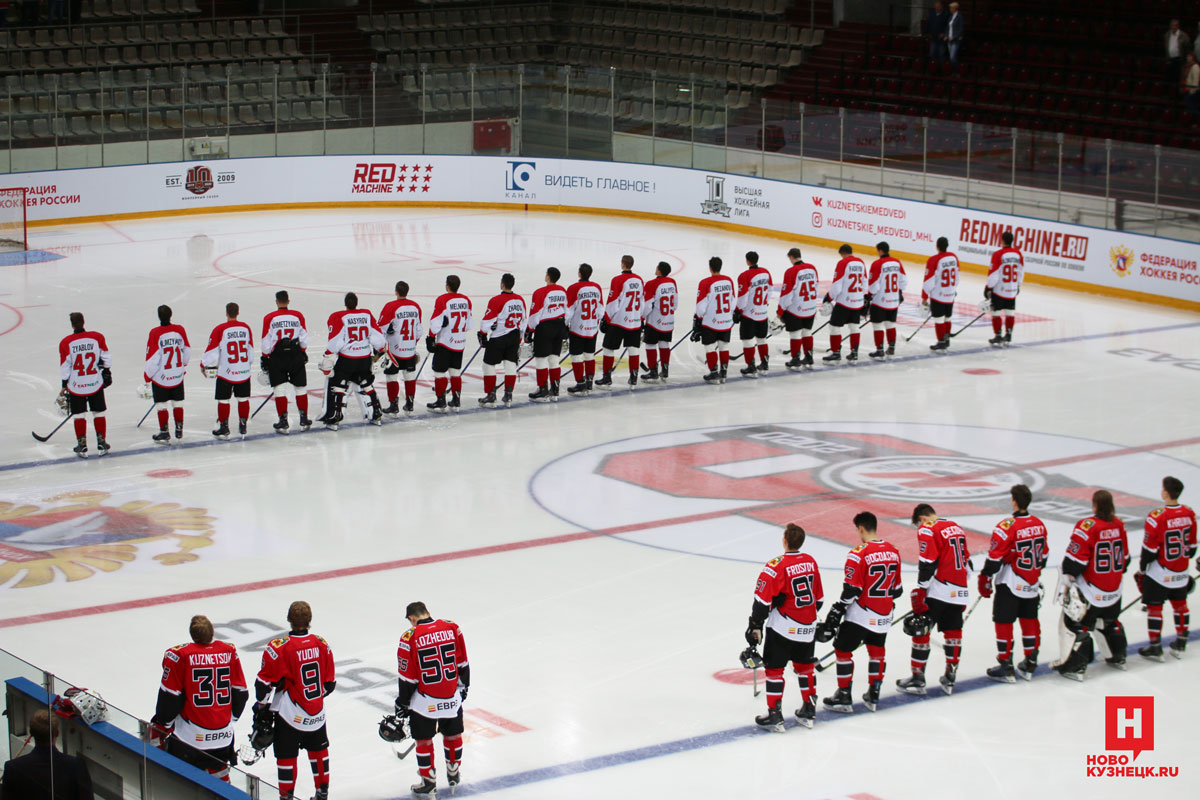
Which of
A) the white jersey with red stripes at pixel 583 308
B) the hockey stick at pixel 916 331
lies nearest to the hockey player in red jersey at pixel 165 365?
the white jersey with red stripes at pixel 583 308

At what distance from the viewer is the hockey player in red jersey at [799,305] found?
17.7m

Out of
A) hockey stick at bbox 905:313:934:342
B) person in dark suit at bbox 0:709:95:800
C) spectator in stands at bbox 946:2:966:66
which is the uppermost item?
spectator in stands at bbox 946:2:966:66

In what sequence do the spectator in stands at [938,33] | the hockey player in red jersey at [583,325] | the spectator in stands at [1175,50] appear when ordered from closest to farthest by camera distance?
1. the hockey player in red jersey at [583,325]
2. the spectator in stands at [1175,50]
3. the spectator in stands at [938,33]

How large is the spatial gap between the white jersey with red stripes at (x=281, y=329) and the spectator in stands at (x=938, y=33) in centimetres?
1738

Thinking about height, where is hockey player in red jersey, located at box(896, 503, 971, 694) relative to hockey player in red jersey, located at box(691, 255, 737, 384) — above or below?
below

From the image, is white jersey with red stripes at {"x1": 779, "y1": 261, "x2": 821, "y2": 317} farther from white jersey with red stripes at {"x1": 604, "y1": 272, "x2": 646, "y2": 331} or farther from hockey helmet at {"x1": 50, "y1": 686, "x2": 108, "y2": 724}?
hockey helmet at {"x1": 50, "y1": 686, "x2": 108, "y2": 724}

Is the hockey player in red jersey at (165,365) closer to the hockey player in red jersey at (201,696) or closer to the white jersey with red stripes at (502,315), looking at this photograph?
the white jersey with red stripes at (502,315)

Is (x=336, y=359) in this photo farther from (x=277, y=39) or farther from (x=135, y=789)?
(x=277, y=39)

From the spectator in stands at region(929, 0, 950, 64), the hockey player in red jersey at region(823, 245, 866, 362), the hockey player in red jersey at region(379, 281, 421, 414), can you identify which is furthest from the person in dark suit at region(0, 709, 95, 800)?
the spectator in stands at region(929, 0, 950, 64)

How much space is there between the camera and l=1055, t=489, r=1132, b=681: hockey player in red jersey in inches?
360

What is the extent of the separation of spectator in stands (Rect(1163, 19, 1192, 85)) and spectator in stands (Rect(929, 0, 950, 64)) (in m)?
4.29

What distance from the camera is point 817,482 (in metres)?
13.4

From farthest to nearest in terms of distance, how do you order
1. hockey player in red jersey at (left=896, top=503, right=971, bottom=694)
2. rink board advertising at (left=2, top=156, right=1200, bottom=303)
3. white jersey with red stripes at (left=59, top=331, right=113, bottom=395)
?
rink board advertising at (left=2, top=156, right=1200, bottom=303) < white jersey with red stripes at (left=59, top=331, right=113, bottom=395) < hockey player in red jersey at (left=896, top=503, right=971, bottom=694)

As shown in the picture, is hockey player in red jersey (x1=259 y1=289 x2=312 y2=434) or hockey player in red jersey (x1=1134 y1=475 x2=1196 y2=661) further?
hockey player in red jersey (x1=259 y1=289 x2=312 y2=434)
